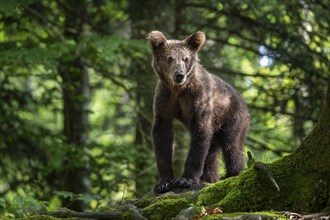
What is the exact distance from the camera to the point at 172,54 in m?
8.41

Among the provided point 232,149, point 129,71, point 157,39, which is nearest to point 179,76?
point 157,39

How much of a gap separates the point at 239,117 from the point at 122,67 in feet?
20.6

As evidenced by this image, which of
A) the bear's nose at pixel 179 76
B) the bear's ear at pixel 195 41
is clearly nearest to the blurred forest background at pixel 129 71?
the bear's ear at pixel 195 41

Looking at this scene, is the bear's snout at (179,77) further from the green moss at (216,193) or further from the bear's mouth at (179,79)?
the green moss at (216,193)

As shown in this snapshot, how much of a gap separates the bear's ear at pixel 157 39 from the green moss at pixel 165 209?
12.9 feet

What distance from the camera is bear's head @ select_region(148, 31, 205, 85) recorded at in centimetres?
819

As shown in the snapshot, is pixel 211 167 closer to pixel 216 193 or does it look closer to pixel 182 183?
pixel 182 183

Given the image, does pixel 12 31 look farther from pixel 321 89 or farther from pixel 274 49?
pixel 321 89

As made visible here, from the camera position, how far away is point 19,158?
13711 mm

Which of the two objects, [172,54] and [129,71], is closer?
[172,54]

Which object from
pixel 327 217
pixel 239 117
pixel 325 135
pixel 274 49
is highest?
pixel 274 49

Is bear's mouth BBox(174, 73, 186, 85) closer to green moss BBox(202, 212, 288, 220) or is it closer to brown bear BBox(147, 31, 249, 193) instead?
brown bear BBox(147, 31, 249, 193)

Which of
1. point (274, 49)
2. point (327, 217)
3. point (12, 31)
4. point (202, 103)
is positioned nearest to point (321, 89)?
point (274, 49)

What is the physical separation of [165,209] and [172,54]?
153 inches
